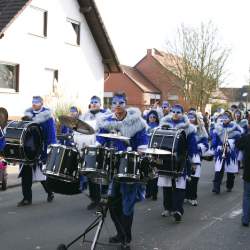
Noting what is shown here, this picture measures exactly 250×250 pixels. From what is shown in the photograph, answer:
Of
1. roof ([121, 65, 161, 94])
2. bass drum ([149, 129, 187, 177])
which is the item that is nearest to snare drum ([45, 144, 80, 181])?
bass drum ([149, 129, 187, 177])

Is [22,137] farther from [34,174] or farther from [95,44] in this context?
[95,44]

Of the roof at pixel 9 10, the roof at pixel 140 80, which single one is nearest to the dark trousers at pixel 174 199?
the roof at pixel 9 10

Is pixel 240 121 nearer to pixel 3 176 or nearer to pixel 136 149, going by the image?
pixel 3 176

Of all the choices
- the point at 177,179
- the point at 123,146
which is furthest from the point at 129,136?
the point at 177,179

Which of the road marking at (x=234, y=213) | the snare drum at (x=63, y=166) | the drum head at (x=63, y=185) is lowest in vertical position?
the road marking at (x=234, y=213)

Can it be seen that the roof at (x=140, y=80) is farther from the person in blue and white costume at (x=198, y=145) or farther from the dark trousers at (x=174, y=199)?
the dark trousers at (x=174, y=199)

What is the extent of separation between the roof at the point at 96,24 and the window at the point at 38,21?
3.22ft

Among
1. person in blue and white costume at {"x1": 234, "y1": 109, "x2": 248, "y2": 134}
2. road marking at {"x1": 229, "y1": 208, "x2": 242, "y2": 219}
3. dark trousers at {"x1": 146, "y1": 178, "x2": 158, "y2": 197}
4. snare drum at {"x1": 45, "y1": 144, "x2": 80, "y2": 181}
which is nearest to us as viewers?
snare drum at {"x1": 45, "y1": 144, "x2": 80, "y2": 181}

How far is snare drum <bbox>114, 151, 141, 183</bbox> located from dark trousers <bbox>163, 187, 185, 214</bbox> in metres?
2.40

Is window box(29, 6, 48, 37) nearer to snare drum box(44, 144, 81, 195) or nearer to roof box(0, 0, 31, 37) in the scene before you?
roof box(0, 0, 31, 37)

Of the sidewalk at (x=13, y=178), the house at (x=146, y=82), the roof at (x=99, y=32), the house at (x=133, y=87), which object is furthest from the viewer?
the house at (x=133, y=87)

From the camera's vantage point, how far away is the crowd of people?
21.4ft

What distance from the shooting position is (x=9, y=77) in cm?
2002

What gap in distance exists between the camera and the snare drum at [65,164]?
6359 millimetres
